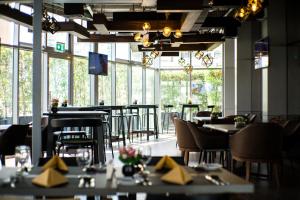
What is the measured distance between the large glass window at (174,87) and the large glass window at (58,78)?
6767 mm

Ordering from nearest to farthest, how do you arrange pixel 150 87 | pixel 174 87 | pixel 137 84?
pixel 137 84
pixel 150 87
pixel 174 87

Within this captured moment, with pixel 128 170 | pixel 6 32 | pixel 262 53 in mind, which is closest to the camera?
pixel 128 170

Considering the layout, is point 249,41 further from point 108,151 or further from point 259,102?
point 108,151

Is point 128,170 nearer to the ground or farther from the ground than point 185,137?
farther from the ground

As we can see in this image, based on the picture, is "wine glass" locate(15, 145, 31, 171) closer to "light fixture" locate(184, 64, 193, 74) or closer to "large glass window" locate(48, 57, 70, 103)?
"large glass window" locate(48, 57, 70, 103)

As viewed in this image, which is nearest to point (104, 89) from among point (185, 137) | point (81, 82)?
point (81, 82)

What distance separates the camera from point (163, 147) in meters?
11.1

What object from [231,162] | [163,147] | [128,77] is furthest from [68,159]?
[128,77]

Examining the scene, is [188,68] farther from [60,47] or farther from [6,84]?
[6,84]

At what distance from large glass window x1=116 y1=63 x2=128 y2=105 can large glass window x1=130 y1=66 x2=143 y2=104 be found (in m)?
0.65

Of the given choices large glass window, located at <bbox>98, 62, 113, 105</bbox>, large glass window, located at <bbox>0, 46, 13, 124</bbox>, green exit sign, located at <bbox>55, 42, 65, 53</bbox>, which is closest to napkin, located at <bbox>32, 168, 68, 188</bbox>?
large glass window, located at <bbox>0, 46, 13, 124</bbox>

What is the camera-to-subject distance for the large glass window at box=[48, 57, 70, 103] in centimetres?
1098

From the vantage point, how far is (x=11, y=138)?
6098 millimetres

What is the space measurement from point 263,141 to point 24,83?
6.44 metres
